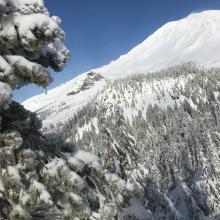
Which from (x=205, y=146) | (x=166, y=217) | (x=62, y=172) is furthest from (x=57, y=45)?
(x=205, y=146)

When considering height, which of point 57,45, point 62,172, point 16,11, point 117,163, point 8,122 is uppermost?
point 16,11

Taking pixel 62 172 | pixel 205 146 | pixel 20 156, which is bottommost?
pixel 205 146

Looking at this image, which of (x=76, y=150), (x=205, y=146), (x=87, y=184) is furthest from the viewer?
(x=205, y=146)

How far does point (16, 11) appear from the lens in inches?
289

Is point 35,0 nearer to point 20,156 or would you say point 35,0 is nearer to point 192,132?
point 20,156

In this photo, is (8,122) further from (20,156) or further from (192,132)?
(192,132)

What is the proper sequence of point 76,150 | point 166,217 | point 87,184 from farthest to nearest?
1. point 166,217
2. point 76,150
3. point 87,184

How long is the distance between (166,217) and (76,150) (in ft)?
110

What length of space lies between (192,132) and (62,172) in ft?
479

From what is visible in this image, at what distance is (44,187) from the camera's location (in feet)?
24.9

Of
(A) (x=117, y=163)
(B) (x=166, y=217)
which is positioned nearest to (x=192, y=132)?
(B) (x=166, y=217)

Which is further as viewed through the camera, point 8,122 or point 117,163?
point 117,163

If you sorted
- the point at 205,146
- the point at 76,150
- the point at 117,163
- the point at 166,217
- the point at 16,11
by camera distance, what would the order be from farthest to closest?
the point at 205,146, the point at 166,217, the point at 117,163, the point at 76,150, the point at 16,11

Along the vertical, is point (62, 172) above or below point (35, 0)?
below
